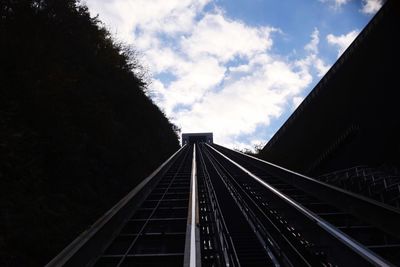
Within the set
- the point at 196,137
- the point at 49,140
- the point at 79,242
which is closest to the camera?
the point at 79,242

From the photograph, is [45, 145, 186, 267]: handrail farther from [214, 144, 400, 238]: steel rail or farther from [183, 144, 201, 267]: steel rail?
[214, 144, 400, 238]: steel rail

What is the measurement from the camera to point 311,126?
2067 centimetres

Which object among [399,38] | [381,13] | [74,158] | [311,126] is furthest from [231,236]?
[311,126]

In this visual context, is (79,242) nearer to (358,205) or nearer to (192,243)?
(192,243)

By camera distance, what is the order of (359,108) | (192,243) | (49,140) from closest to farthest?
1. (192,243)
2. (49,140)
3. (359,108)

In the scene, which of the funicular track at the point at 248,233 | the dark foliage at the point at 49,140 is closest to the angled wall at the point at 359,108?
the funicular track at the point at 248,233

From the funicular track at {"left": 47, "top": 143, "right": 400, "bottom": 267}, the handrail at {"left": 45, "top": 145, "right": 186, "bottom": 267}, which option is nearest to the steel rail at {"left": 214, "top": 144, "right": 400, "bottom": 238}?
the funicular track at {"left": 47, "top": 143, "right": 400, "bottom": 267}

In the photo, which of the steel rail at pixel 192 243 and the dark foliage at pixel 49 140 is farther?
the dark foliage at pixel 49 140

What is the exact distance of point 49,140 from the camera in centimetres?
724

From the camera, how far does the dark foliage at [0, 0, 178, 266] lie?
17.5 feet

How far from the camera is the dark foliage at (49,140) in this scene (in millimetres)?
5336

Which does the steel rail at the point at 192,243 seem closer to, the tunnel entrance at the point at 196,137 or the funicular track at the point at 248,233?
the funicular track at the point at 248,233

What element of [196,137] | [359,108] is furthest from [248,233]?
[196,137]

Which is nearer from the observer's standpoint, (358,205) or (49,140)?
(358,205)
